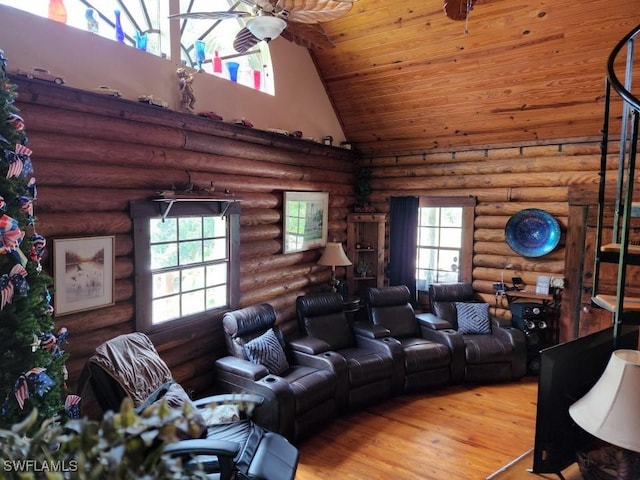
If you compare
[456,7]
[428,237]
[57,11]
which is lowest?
[428,237]

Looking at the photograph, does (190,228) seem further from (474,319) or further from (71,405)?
(474,319)

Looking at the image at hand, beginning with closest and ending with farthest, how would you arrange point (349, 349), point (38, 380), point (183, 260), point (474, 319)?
point (38, 380), point (183, 260), point (349, 349), point (474, 319)

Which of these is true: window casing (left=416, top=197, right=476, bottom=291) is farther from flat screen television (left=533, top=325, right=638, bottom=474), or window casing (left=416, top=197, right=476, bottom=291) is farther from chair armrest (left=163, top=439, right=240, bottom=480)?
chair armrest (left=163, top=439, right=240, bottom=480)

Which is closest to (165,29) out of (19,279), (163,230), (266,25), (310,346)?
(266,25)

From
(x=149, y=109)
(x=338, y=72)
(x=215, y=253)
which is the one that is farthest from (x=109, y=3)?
(x=338, y=72)

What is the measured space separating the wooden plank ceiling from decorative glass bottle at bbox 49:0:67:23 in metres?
2.58

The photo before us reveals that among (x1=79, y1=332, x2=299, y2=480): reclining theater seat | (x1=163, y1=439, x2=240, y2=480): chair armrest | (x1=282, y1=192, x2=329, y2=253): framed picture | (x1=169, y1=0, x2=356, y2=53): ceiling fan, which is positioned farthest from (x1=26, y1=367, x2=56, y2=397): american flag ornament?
(x1=282, y1=192, x2=329, y2=253): framed picture

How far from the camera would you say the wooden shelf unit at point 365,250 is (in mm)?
6113

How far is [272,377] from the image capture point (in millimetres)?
3537

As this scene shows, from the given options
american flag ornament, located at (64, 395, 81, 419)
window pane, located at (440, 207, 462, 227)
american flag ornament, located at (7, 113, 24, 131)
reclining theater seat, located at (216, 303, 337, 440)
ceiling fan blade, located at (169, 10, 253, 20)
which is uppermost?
ceiling fan blade, located at (169, 10, 253, 20)

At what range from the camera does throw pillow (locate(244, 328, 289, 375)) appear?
384 centimetres

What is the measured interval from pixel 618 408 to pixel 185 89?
11.7 ft

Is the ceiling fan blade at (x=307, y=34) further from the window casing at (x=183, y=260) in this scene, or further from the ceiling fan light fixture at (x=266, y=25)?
the window casing at (x=183, y=260)

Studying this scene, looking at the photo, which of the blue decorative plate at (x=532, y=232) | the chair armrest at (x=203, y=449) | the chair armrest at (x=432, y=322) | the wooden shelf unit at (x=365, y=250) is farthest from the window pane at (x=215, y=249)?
the blue decorative plate at (x=532, y=232)
